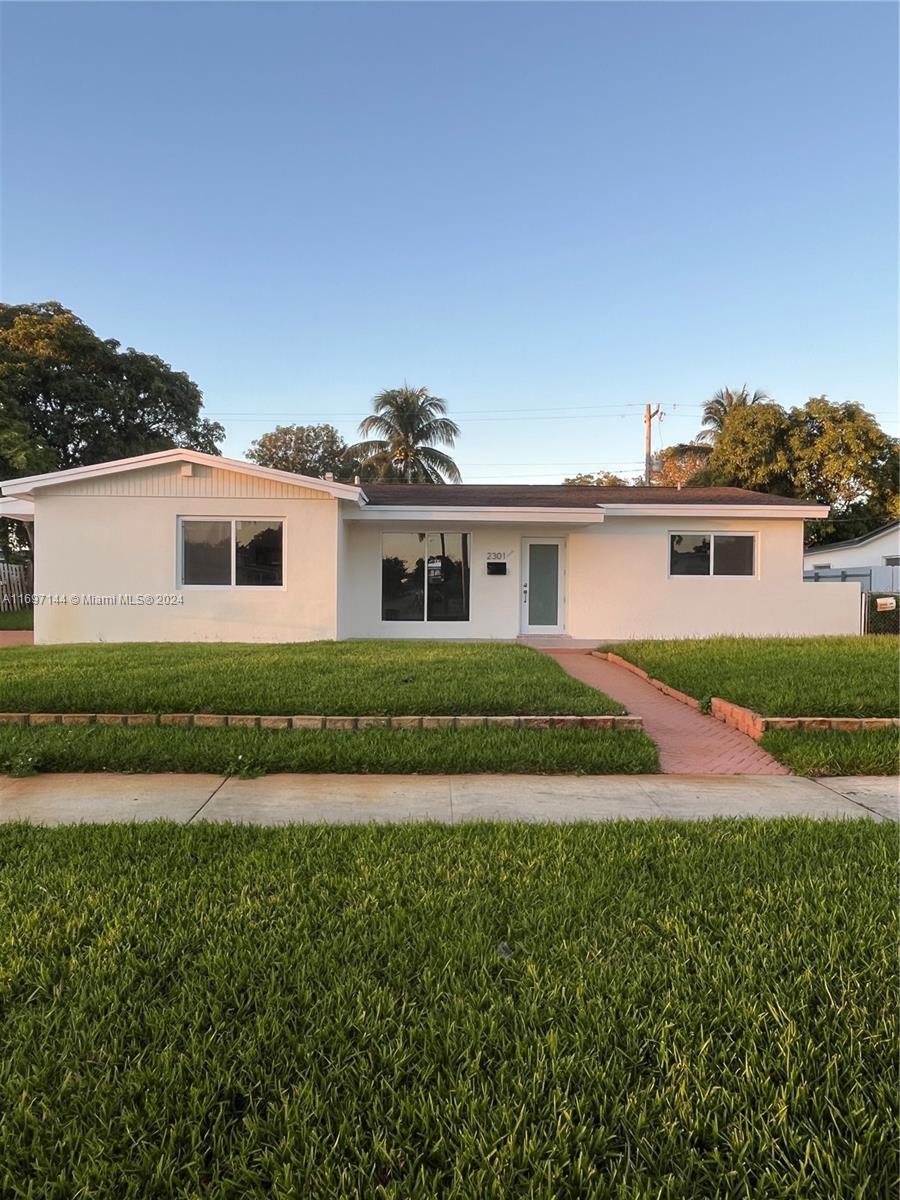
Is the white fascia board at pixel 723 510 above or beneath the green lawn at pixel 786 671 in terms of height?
above

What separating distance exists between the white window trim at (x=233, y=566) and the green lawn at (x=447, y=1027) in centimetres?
937

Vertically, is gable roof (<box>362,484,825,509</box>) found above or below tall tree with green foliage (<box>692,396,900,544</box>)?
below

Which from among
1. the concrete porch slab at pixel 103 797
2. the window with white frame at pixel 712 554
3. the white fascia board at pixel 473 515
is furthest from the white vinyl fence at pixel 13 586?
the window with white frame at pixel 712 554

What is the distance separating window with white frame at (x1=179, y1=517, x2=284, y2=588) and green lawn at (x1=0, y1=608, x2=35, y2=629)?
15.7ft

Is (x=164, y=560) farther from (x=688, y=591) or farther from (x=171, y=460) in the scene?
(x=688, y=591)

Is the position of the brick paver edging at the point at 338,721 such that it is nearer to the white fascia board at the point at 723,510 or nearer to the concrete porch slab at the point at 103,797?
the concrete porch slab at the point at 103,797

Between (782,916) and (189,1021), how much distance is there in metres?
2.42

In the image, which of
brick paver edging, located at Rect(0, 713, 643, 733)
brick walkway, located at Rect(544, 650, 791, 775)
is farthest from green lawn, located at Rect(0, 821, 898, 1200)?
brick paver edging, located at Rect(0, 713, 643, 733)

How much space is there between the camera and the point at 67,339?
84.0ft

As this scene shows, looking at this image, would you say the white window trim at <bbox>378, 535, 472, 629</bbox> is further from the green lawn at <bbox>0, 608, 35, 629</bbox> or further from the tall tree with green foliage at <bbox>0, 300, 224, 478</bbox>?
the tall tree with green foliage at <bbox>0, 300, 224, 478</bbox>

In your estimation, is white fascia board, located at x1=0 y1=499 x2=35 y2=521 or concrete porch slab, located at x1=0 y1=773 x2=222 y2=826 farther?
white fascia board, located at x1=0 y1=499 x2=35 y2=521

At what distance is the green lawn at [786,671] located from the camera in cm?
693

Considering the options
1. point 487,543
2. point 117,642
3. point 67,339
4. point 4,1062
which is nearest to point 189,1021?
point 4,1062

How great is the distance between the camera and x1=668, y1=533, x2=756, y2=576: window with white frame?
1451 centimetres
